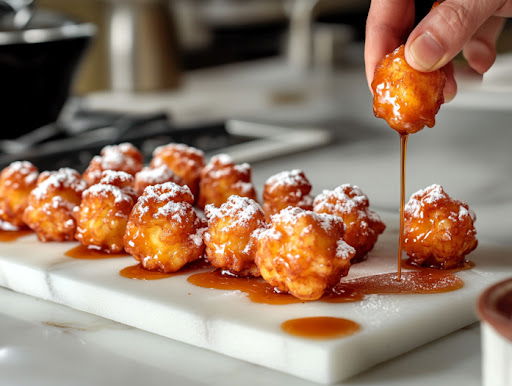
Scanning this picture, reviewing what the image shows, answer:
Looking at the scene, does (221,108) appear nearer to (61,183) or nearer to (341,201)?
(61,183)

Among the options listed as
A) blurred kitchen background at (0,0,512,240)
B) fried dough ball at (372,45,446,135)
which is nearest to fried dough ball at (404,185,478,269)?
fried dough ball at (372,45,446,135)

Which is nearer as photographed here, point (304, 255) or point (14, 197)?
point (304, 255)

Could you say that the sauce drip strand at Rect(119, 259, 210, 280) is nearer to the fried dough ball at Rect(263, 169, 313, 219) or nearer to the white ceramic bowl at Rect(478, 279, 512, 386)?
the fried dough ball at Rect(263, 169, 313, 219)

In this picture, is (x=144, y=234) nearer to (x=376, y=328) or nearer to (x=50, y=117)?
(x=376, y=328)

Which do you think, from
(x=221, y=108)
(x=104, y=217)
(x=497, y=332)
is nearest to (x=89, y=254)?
(x=104, y=217)

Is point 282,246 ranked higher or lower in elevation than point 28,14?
lower

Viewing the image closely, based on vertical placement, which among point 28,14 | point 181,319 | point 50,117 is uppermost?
point 28,14

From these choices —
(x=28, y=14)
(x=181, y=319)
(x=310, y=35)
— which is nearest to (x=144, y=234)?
(x=181, y=319)

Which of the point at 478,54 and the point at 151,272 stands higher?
the point at 478,54
